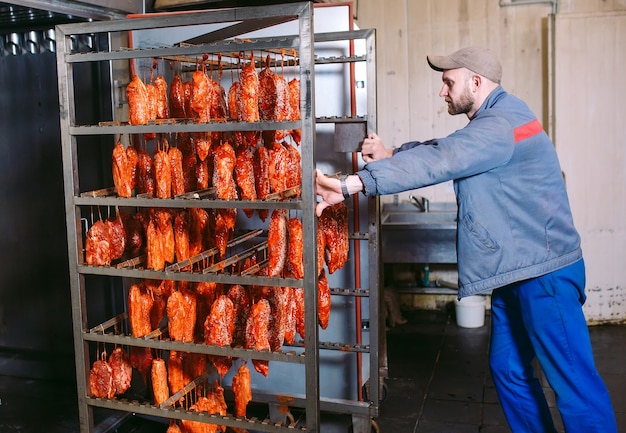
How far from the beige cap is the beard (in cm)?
12

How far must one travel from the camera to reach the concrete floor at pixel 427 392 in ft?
14.1

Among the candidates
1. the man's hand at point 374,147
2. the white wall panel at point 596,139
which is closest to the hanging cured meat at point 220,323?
the man's hand at point 374,147

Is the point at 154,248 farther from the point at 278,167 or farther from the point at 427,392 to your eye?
the point at 427,392

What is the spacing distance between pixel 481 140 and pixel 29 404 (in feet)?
11.7

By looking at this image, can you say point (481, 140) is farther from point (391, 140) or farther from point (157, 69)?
point (391, 140)

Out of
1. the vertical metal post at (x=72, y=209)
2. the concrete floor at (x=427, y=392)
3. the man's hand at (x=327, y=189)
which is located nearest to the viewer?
the man's hand at (x=327, y=189)

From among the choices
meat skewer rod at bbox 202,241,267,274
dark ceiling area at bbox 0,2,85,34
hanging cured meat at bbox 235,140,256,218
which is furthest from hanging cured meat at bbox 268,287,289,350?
dark ceiling area at bbox 0,2,85,34

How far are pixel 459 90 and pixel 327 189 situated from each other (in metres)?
0.99

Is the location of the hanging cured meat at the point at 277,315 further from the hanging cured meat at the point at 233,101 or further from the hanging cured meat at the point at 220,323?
the hanging cured meat at the point at 233,101

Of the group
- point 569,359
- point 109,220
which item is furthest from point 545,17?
point 109,220

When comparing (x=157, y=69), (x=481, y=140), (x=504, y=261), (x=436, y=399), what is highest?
(x=157, y=69)

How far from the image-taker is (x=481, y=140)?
300 cm

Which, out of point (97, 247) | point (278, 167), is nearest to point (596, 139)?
point (278, 167)

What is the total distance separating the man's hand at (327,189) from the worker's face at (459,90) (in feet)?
2.96
